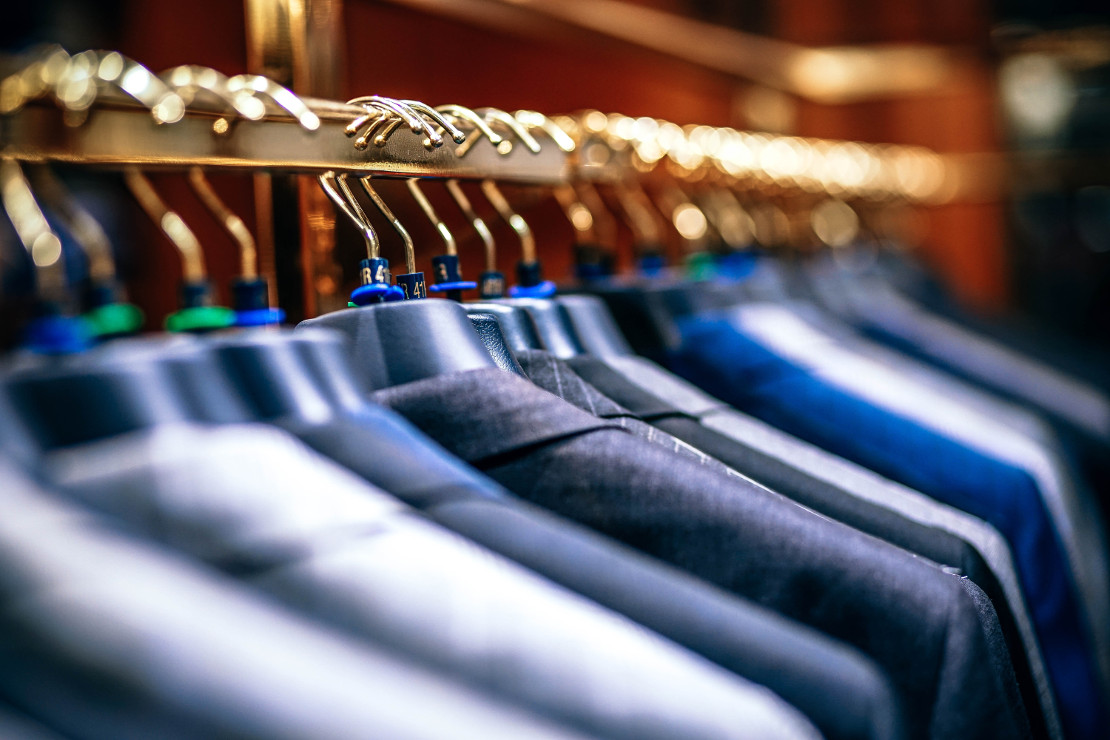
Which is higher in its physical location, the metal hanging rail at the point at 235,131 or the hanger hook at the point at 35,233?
the metal hanging rail at the point at 235,131

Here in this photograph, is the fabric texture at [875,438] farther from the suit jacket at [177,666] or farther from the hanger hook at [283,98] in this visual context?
the suit jacket at [177,666]

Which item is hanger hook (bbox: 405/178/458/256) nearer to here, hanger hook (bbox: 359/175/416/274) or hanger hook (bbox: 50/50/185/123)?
hanger hook (bbox: 359/175/416/274)

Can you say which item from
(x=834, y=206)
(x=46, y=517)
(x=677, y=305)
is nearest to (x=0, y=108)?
(x=46, y=517)

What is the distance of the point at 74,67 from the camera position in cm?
43

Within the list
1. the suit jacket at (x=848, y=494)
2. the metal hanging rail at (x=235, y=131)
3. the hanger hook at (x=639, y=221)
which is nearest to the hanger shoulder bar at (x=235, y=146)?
the metal hanging rail at (x=235, y=131)

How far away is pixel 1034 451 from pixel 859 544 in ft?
1.32

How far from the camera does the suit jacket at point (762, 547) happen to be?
0.41 m

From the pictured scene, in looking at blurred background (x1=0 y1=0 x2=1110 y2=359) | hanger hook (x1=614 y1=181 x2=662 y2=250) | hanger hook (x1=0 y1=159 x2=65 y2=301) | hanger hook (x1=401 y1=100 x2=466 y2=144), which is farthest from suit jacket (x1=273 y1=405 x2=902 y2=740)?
hanger hook (x1=614 y1=181 x2=662 y2=250)

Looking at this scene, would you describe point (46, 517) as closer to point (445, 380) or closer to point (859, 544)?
point (445, 380)

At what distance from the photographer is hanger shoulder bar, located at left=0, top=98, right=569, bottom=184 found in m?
0.42

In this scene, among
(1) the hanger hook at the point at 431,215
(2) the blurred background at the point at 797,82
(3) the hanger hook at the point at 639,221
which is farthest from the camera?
(3) the hanger hook at the point at 639,221

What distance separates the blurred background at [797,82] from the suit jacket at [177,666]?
56 centimetres

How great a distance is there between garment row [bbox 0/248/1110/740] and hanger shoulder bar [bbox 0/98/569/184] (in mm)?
95

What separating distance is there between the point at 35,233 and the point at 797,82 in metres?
1.96
